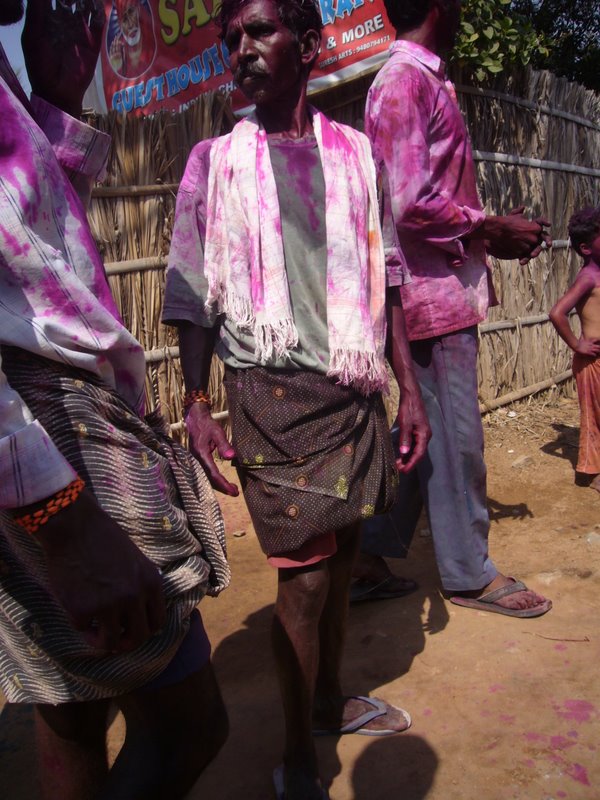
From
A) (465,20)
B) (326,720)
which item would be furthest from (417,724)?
(465,20)

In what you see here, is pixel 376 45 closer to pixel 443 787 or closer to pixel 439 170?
pixel 439 170

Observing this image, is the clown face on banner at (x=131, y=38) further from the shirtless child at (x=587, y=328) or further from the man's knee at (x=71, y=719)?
the man's knee at (x=71, y=719)

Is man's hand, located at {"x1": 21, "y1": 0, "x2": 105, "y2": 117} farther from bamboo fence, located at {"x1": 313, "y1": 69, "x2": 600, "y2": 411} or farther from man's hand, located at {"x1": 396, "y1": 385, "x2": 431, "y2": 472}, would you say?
bamboo fence, located at {"x1": 313, "y1": 69, "x2": 600, "y2": 411}

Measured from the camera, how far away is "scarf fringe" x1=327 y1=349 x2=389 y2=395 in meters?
1.94

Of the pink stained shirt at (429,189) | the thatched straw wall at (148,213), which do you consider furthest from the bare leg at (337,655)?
the thatched straw wall at (148,213)

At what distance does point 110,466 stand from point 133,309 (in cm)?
347

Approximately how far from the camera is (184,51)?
19.7 ft

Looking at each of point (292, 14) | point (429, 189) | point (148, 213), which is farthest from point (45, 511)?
point (148, 213)

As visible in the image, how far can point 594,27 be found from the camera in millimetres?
13523

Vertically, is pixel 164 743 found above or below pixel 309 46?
below

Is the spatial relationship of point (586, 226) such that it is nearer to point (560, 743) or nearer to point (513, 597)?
point (513, 597)

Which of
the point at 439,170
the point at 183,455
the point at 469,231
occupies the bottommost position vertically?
the point at 183,455

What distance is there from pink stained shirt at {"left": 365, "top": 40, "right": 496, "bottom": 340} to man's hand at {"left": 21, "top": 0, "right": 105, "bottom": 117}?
1.29m

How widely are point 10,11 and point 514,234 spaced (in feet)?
6.29
